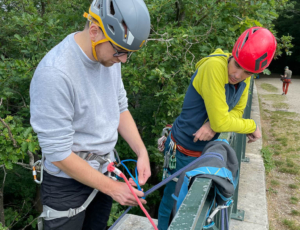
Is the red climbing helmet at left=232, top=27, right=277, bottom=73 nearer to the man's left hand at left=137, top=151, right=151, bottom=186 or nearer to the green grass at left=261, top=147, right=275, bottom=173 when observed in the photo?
the man's left hand at left=137, top=151, right=151, bottom=186

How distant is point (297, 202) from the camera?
165 inches

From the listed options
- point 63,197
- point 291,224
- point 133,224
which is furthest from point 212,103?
point 291,224

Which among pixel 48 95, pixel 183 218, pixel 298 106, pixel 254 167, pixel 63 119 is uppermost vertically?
pixel 48 95

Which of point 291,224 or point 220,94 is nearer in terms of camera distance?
point 220,94

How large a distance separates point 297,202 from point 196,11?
3133 mm

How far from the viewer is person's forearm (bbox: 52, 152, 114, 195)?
146cm

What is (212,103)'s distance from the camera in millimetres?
1989

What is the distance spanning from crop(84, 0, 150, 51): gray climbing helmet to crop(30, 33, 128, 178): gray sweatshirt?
0.60 ft

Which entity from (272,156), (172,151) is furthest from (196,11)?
(272,156)

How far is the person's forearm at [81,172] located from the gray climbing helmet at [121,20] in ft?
2.07

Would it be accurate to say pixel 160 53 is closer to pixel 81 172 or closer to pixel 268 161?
pixel 81 172

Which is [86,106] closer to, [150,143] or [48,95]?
[48,95]

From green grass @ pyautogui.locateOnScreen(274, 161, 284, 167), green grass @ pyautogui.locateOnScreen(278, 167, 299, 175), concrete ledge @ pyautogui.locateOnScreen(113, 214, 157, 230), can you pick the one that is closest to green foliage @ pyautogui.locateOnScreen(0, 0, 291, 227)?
concrete ledge @ pyautogui.locateOnScreen(113, 214, 157, 230)

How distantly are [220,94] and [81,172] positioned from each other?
1.07 meters
